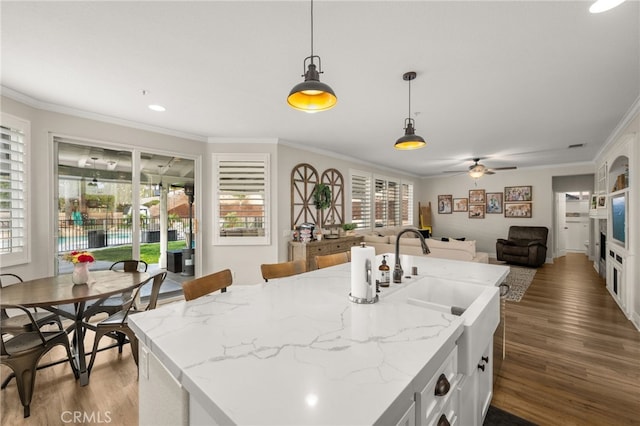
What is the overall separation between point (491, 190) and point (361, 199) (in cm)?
436

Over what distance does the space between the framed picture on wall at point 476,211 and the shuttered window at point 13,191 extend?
9597 millimetres

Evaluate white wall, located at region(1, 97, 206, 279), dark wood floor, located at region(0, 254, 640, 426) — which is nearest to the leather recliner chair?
dark wood floor, located at region(0, 254, 640, 426)

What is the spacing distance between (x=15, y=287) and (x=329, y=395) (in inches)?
123

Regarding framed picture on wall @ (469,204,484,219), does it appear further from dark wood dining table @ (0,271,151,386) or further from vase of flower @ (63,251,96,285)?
vase of flower @ (63,251,96,285)

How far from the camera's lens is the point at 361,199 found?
6.64 m

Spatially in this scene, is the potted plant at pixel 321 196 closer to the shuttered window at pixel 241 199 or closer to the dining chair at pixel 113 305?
the shuttered window at pixel 241 199

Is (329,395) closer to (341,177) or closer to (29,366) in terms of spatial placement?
(29,366)

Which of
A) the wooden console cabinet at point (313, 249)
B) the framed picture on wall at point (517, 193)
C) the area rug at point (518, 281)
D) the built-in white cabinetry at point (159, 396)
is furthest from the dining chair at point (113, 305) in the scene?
the framed picture on wall at point (517, 193)

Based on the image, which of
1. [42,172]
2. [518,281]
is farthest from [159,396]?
[518,281]

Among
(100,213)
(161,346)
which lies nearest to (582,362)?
(161,346)

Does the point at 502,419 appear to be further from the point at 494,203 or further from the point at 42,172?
the point at 494,203

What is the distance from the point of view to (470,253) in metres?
4.40

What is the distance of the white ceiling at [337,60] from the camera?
1.70 metres

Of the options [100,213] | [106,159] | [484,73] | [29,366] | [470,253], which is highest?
[484,73]
